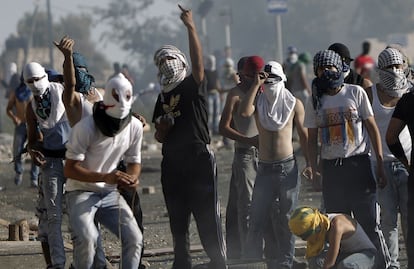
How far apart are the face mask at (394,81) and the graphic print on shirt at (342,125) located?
53 centimetres

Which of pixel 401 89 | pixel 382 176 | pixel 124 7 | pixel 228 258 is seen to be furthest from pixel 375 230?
pixel 124 7

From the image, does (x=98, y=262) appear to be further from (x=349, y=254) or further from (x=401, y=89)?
(x=401, y=89)

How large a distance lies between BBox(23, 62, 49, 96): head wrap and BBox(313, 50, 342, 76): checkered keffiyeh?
213cm

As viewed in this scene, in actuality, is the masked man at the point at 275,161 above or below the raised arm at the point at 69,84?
below

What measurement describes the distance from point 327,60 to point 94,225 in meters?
2.33

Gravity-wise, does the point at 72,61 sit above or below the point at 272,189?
above

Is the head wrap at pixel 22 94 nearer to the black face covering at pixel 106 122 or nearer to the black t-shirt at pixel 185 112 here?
the black t-shirt at pixel 185 112

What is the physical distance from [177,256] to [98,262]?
90 cm

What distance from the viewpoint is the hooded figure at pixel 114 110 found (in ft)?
29.5

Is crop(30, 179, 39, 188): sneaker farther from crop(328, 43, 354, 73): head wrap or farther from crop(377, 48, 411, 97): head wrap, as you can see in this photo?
crop(377, 48, 411, 97): head wrap

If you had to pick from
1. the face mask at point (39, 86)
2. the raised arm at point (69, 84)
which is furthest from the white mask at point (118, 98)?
the face mask at point (39, 86)

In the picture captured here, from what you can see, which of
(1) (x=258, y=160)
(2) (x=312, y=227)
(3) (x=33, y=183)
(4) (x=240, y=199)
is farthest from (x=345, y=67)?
(3) (x=33, y=183)

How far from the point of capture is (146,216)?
16.4 meters

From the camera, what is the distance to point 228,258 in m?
11.9
